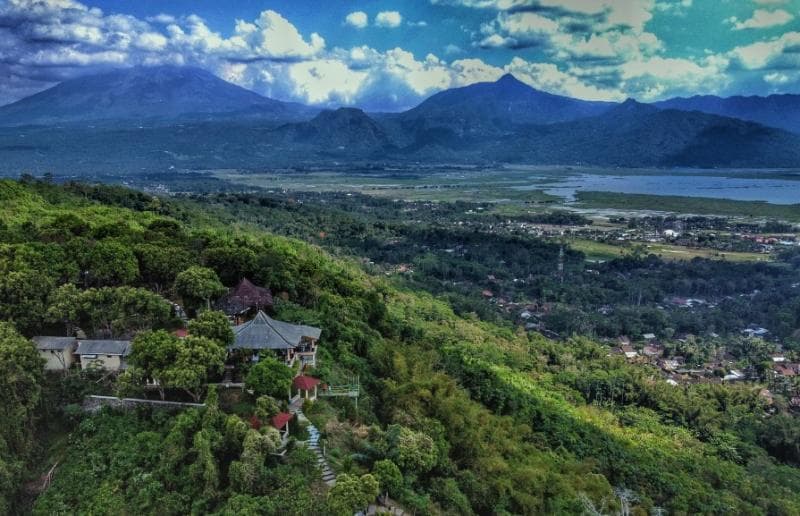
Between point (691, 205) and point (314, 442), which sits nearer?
point (314, 442)

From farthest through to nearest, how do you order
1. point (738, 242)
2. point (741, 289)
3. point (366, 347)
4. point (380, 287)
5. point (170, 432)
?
point (738, 242), point (741, 289), point (380, 287), point (366, 347), point (170, 432)

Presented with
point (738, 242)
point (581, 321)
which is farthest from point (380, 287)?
point (738, 242)

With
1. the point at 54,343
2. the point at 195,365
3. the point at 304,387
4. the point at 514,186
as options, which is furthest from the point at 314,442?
the point at 514,186

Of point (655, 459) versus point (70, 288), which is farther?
point (655, 459)

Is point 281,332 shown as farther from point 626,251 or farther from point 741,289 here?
point 626,251

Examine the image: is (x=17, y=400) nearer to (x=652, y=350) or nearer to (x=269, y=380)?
(x=269, y=380)

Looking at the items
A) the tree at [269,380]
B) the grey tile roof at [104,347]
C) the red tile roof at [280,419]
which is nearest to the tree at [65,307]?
the grey tile roof at [104,347]

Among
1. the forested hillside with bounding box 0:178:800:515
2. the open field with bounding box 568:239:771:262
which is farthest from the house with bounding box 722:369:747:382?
the open field with bounding box 568:239:771:262
